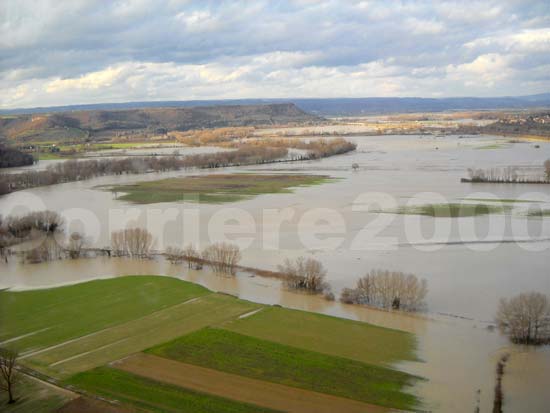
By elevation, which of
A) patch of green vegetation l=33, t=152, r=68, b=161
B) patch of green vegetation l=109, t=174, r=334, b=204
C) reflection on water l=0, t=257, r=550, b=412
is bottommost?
reflection on water l=0, t=257, r=550, b=412

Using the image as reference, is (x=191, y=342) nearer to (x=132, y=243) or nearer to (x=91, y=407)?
(x=91, y=407)

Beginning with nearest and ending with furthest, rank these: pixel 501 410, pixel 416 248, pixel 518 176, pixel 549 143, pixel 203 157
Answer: pixel 501 410 < pixel 416 248 < pixel 518 176 < pixel 203 157 < pixel 549 143

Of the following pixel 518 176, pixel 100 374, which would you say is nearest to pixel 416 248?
pixel 100 374

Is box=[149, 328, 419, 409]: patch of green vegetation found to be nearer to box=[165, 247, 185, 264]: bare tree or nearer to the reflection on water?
the reflection on water

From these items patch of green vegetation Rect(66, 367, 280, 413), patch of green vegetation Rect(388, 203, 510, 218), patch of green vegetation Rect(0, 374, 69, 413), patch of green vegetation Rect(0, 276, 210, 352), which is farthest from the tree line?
patch of green vegetation Rect(66, 367, 280, 413)

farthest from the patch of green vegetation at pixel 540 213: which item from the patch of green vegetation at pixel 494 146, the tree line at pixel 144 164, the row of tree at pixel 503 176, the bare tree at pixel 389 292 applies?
the patch of green vegetation at pixel 494 146

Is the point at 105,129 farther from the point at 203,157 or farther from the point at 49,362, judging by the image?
the point at 49,362

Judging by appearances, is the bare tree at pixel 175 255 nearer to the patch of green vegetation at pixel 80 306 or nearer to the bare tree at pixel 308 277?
the patch of green vegetation at pixel 80 306
